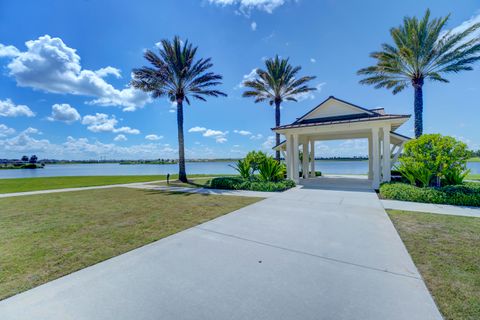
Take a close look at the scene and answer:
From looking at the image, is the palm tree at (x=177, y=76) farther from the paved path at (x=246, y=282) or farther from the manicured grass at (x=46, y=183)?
the paved path at (x=246, y=282)

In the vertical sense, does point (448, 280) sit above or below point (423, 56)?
below

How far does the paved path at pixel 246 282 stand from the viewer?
220cm

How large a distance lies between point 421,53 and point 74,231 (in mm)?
18555

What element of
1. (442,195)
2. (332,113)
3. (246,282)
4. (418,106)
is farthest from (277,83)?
(246,282)

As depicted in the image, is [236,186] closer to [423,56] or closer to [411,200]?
[411,200]

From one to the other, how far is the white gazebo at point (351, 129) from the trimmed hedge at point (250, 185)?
305 cm

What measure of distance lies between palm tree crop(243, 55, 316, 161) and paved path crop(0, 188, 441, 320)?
49.1 ft

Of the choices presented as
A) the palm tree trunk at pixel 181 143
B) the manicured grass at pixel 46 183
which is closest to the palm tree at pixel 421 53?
the palm tree trunk at pixel 181 143

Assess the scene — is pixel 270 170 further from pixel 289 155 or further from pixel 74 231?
pixel 74 231

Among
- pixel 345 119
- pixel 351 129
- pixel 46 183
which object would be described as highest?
pixel 345 119

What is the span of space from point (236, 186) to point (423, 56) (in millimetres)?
13829

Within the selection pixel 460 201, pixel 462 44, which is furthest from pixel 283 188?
pixel 462 44

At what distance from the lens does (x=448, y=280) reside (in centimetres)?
273

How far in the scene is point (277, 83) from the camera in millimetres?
18578
